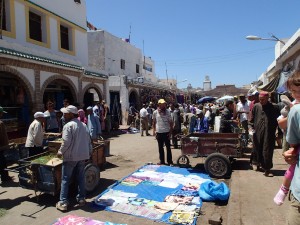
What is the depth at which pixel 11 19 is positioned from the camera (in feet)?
39.3

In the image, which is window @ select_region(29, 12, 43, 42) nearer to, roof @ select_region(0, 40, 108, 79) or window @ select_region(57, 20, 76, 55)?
window @ select_region(57, 20, 76, 55)

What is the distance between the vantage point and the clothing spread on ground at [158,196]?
195 inches

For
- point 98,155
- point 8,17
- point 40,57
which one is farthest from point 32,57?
point 98,155

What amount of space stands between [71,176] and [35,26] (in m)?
10.8

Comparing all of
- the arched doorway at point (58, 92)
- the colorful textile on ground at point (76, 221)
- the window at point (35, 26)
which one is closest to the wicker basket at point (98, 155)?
the colorful textile on ground at point (76, 221)

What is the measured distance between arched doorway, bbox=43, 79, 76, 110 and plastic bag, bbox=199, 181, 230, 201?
35.2 feet

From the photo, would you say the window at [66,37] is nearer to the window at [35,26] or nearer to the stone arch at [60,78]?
the window at [35,26]

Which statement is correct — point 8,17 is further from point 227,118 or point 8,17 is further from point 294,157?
point 294,157

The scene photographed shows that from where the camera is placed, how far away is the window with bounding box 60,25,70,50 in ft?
53.3

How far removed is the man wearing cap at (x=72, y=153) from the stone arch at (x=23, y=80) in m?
6.19

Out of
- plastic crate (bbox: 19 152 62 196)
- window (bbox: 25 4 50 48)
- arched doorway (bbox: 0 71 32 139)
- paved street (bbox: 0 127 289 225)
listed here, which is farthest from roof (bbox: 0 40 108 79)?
plastic crate (bbox: 19 152 62 196)

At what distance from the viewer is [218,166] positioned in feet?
22.9

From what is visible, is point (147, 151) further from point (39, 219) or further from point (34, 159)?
point (39, 219)

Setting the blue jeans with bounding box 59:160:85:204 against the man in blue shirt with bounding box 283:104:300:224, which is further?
the blue jeans with bounding box 59:160:85:204
